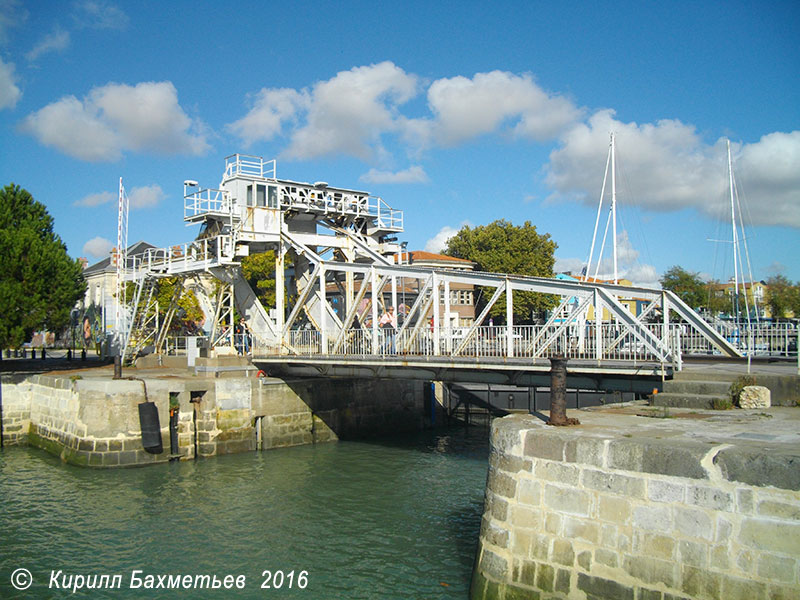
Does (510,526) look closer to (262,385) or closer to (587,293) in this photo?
(587,293)

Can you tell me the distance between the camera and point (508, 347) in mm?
20922

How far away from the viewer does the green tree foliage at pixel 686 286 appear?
2842 inches

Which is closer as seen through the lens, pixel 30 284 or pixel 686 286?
pixel 30 284

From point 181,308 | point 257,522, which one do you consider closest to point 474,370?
point 257,522

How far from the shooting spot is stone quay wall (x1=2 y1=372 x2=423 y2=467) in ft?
82.0

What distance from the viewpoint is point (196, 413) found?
89.5 feet

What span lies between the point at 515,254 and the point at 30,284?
40320 millimetres

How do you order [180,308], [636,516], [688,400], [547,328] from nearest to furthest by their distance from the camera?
[636,516], [688,400], [547,328], [180,308]

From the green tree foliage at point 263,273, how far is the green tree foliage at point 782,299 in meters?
46.2

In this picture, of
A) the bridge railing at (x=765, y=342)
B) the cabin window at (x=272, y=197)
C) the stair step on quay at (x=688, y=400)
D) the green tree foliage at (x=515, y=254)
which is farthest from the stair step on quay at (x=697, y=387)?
the green tree foliage at (x=515, y=254)

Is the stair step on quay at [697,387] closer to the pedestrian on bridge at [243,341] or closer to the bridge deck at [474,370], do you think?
the bridge deck at [474,370]

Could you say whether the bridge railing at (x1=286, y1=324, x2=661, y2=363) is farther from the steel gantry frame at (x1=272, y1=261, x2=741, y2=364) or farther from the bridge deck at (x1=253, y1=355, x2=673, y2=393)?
the bridge deck at (x1=253, y1=355, x2=673, y2=393)

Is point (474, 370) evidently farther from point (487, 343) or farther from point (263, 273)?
point (263, 273)

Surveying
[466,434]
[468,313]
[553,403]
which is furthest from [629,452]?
[468,313]
